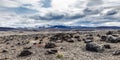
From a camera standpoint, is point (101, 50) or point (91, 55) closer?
→ point (91, 55)

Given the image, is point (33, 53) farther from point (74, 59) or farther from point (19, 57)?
point (74, 59)

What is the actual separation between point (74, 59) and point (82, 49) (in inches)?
323

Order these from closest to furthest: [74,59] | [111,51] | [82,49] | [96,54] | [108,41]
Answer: [74,59], [96,54], [111,51], [82,49], [108,41]

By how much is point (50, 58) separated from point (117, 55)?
10.3 metres

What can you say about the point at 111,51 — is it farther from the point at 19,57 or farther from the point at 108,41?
the point at 19,57

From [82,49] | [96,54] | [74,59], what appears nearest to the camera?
[74,59]

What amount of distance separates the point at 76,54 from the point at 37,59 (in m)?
6.50

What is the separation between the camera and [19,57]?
40250 millimetres

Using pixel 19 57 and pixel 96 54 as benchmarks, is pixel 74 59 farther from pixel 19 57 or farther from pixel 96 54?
pixel 19 57

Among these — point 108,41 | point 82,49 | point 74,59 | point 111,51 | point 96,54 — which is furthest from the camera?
point 108,41

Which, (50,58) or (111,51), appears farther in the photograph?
(111,51)

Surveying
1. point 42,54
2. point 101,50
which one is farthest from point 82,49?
point 42,54

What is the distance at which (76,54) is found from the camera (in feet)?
130

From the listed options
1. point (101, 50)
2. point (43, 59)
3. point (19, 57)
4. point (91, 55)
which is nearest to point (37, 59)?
point (43, 59)
